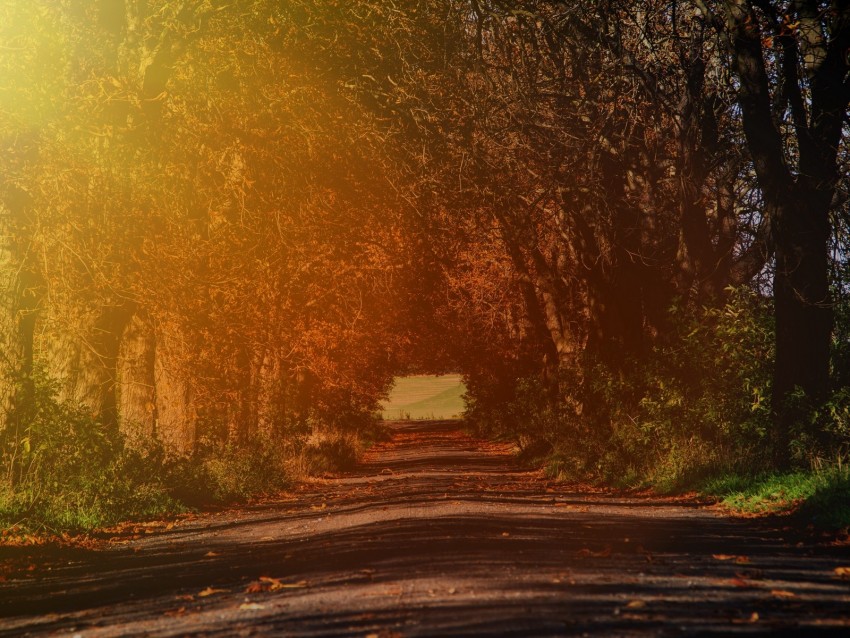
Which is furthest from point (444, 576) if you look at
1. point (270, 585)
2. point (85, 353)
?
point (85, 353)

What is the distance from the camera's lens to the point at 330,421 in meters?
36.8

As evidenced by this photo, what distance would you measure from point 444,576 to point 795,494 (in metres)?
6.61

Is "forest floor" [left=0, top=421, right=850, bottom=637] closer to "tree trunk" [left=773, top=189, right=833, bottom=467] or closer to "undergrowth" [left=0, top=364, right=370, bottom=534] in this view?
"undergrowth" [left=0, top=364, right=370, bottom=534]

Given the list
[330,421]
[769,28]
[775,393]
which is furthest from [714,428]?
[330,421]

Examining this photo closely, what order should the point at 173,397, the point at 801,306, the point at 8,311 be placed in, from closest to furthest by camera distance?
the point at 801,306 → the point at 8,311 → the point at 173,397

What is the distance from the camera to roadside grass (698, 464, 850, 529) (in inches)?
491

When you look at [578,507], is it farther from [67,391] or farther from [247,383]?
[247,383]

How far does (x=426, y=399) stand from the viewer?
140625 millimetres

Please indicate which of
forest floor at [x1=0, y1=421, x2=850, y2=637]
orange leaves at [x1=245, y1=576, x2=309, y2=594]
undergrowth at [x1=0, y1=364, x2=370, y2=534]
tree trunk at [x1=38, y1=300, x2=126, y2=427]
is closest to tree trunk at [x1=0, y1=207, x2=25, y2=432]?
tree trunk at [x1=38, y1=300, x2=126, y2=427]

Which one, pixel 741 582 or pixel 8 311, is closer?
pixel 741 582

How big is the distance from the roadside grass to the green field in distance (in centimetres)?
8547

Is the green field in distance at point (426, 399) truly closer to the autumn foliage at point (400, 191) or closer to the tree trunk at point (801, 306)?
the autumn foliage at point (400, 191)

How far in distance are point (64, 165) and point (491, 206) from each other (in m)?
10.9

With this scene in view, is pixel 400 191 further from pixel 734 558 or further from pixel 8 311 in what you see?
pixel 734 558
